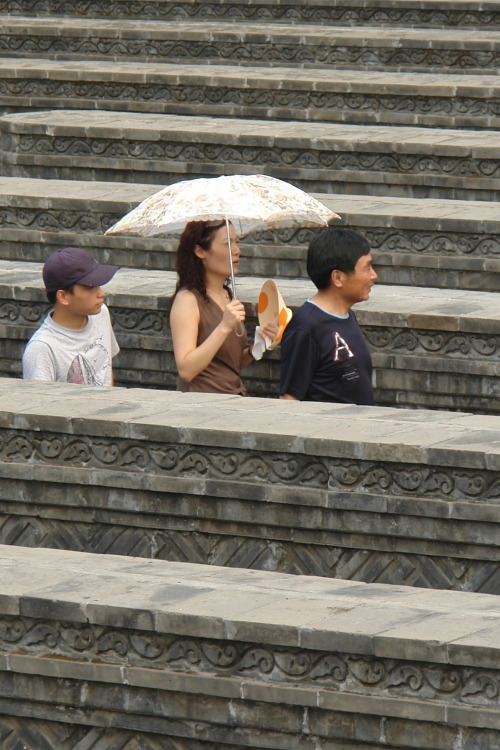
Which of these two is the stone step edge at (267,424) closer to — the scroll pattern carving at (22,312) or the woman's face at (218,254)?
the woman's face at (218,254)

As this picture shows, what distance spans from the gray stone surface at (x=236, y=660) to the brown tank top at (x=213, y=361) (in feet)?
6.57

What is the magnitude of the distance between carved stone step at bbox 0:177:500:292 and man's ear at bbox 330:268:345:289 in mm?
1865

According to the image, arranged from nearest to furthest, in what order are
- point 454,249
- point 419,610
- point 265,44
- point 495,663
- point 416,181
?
1. point 495,663
2. point 419,610
3. point 454,249
4. point 416,181
5. point 265,44

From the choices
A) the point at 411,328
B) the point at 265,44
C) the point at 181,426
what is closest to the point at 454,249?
the point at 411,328

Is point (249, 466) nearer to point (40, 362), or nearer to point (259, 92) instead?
point (40, 362)

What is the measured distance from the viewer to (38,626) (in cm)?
505

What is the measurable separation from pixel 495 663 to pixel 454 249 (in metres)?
4.77

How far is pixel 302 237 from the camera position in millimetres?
9180

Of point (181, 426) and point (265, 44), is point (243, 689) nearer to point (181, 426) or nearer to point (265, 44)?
point (181, 426)

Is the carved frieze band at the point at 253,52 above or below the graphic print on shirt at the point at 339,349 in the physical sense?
above

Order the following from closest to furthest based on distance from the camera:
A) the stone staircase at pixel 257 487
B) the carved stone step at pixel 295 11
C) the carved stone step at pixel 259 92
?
the stone staircase at pixel 257 487, the carved stone step at pixel 259 92, the carved stone step at pixel 295 11

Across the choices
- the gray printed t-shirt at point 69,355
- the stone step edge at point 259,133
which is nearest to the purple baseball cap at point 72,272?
the gray printed t-shirt at point 69,355

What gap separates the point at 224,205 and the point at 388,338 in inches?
38.3

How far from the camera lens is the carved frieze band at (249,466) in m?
5.92
